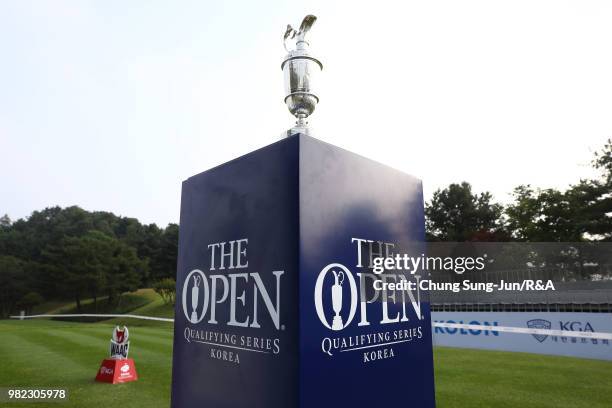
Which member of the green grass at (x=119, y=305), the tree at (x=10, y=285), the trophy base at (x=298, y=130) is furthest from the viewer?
the tree at (x=10, y=285)

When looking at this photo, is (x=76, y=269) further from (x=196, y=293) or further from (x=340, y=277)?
(x=340, y=277)

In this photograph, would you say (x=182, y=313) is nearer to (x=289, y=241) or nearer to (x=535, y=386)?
(x=289, y=241)

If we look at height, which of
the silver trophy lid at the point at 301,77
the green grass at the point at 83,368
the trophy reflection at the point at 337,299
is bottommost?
the green grass at the point at 83,368

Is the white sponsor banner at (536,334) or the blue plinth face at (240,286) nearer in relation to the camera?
the blue plinth face at (240,286)

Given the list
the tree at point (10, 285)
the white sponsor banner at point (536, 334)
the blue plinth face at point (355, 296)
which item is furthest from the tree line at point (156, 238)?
the blue plinth face at point (355, 296)

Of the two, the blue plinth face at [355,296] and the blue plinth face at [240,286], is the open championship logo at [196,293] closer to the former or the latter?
the blue plinth face at [240,286]

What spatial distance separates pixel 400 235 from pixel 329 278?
1.85ft

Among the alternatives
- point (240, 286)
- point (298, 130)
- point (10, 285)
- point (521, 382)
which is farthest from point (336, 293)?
point (10, 285)

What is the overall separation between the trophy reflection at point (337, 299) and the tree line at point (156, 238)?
28.1 metres

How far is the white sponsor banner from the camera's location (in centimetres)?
937

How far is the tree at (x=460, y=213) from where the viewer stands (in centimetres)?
3991

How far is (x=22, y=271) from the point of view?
37125mm

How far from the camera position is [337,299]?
55.3 inches

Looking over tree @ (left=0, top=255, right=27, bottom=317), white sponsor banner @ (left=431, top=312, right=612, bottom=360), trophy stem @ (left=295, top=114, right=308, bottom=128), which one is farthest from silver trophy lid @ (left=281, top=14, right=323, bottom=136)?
tree @ (left=0, top=255, right=27, bottom=317)
